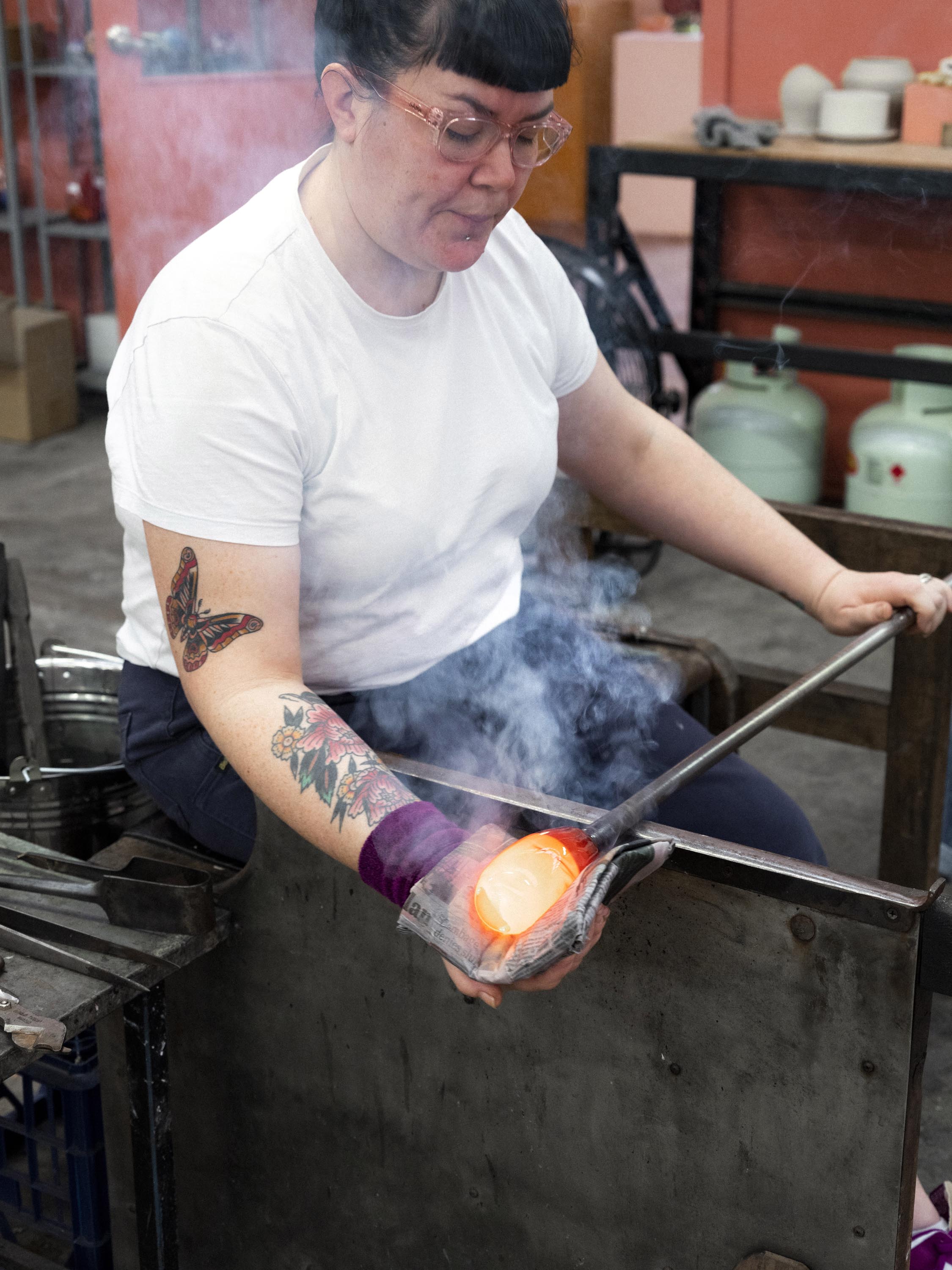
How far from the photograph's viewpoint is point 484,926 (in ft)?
3.02

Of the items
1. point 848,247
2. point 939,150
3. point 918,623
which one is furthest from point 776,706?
point 848,247

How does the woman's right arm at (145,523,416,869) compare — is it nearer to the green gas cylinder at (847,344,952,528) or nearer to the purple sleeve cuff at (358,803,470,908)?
the purple sleeve cuff at (358,803,470,908)

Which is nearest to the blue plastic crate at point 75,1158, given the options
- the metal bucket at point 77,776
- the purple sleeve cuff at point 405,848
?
the metal bucket at point 77,776

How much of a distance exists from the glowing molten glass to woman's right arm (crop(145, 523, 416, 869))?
0.11 m

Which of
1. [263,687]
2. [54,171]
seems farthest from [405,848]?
[54,171]

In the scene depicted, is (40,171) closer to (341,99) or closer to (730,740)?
(341,99)

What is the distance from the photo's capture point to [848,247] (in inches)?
149

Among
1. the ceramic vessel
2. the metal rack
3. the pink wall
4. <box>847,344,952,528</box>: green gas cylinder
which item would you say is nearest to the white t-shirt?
<box>847,344,952,528</box>: green gas cylinder

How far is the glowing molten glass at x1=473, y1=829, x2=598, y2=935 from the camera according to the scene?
36.2 inches

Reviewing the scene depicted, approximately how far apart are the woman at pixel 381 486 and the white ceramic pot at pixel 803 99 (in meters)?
2.25

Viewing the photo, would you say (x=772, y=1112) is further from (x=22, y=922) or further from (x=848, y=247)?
(x=848, y=247)

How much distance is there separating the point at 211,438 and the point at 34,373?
3765 mm

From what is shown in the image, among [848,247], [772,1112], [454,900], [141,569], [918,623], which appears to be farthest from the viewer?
[848,247]

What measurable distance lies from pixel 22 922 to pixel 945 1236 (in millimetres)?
955
